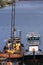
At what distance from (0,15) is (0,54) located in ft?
128

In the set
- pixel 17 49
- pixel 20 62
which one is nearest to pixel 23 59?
pixel 20 62

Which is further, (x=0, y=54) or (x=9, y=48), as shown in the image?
(x=9, y=48)

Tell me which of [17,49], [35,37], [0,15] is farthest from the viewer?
[0,15]

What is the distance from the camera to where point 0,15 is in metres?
55.9

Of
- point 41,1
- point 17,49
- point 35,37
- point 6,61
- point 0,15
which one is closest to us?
point 6,61

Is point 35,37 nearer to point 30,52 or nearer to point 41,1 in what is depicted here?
point 30,52

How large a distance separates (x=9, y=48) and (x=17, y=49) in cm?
52

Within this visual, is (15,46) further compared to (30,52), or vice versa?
(15,46)

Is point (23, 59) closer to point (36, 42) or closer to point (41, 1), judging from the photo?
point (36, 42)

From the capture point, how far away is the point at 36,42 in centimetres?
1984

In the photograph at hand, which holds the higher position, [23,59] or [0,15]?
[23,59]

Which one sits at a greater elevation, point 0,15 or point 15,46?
point 15,46

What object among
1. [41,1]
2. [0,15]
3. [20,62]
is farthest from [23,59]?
[41,1]

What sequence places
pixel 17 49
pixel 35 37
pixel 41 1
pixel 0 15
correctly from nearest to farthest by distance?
1. pixel 17 49
2. pixel 35 37
3. pixel 0 15
4. pixel 41 1
